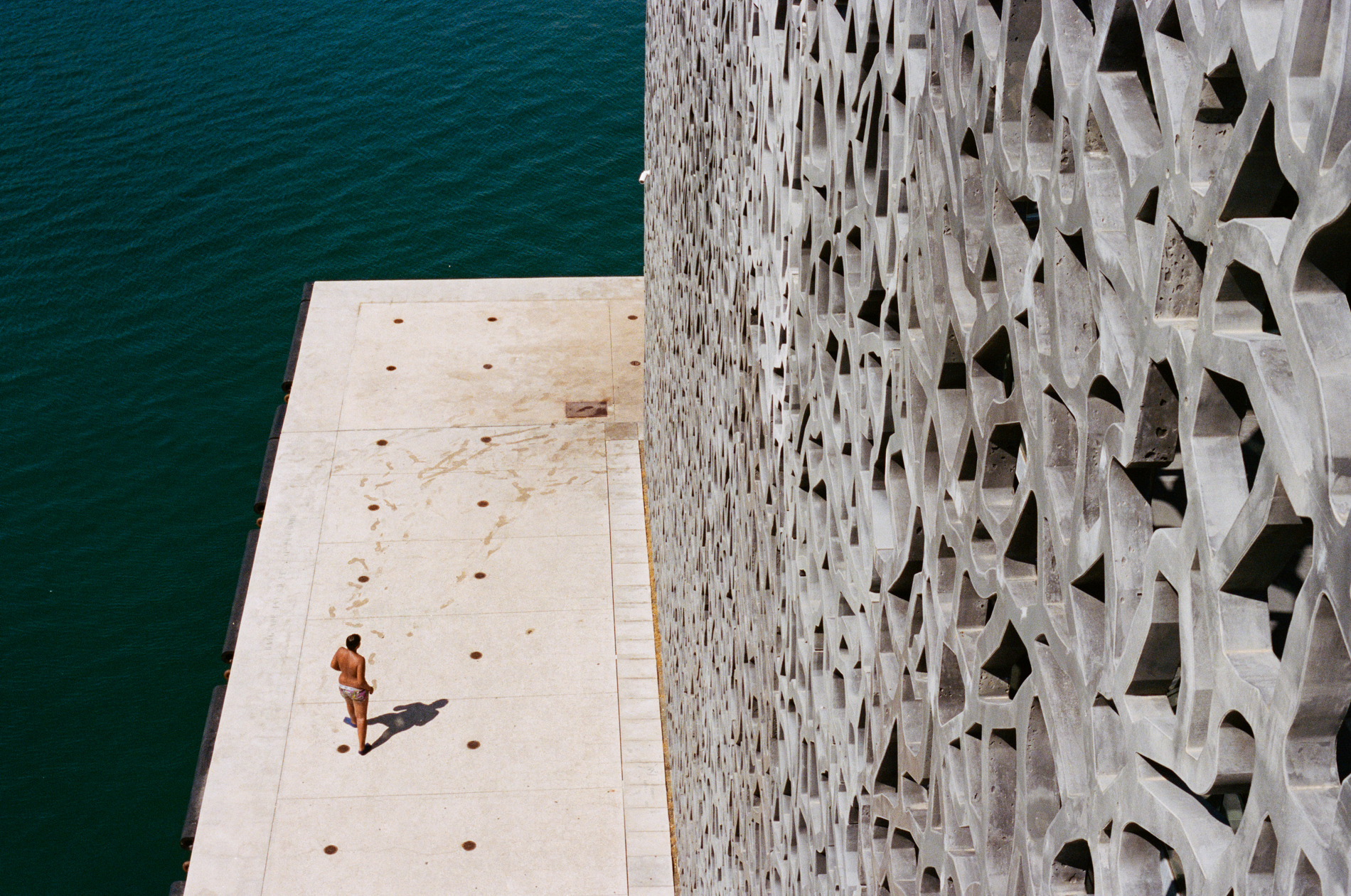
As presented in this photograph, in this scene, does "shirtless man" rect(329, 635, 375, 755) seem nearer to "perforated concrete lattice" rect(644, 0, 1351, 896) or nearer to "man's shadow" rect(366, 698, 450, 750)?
"man's shadow" rect(366, 698, 450, 750)

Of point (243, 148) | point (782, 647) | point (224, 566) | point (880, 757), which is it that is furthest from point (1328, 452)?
point (243, 148)

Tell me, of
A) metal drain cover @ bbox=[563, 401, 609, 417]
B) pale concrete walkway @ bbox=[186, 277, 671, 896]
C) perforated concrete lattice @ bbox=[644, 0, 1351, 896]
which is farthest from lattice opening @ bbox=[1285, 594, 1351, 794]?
metal drain cover @ bbox=[563, 401, 609, 417]

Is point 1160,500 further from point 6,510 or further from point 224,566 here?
point 6,510

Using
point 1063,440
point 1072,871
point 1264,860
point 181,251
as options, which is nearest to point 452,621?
point 1072,871

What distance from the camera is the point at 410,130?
2164 centimetres

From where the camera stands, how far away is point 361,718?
9555 millimetres

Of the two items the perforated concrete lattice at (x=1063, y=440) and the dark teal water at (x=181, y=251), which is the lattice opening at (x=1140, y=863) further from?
the dark teal water at (x=181, y=251)

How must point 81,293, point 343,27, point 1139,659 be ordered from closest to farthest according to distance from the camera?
1. point 1139,659
2. point 81,293
3. point 343,27

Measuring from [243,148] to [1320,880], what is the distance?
2141cm

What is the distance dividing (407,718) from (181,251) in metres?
11.0

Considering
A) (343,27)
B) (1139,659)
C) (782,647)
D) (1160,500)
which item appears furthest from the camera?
(343,27)

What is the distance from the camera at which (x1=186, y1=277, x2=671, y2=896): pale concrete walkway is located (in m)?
9.13

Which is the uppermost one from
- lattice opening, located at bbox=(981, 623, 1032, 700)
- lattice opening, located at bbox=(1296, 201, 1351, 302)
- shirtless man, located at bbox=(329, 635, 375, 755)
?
lattice opening, located at bbox=(1296, 201, 1351, 302)

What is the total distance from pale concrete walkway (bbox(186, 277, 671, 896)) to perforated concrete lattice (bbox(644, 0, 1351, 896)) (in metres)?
5.24
